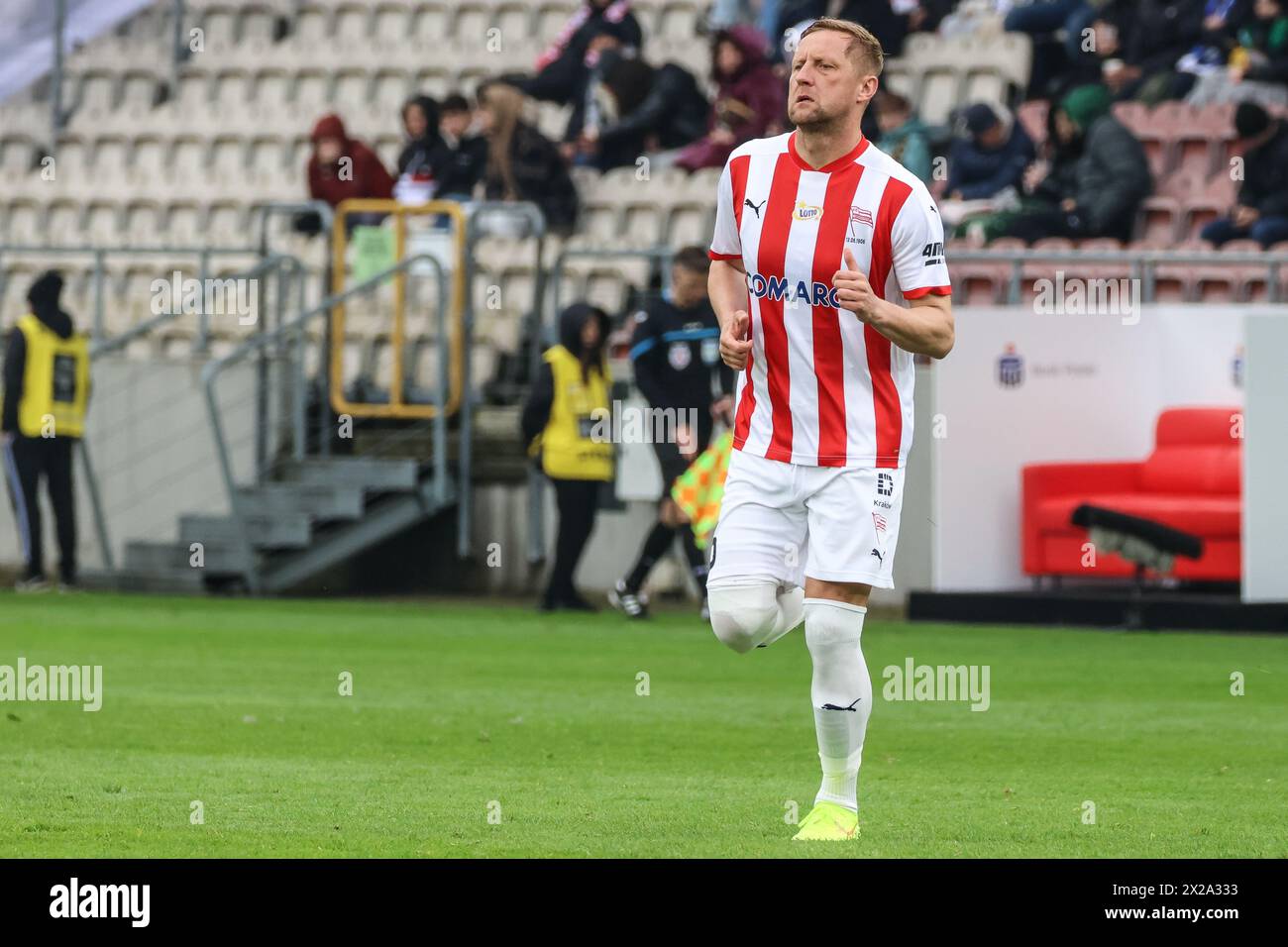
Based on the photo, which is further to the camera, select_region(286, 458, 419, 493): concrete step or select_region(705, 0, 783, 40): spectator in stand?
select_region(705, 0, 783, 40): spectator in stand

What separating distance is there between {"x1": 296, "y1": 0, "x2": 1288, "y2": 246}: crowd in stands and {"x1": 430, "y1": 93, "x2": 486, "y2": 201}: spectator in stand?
0.04 feet

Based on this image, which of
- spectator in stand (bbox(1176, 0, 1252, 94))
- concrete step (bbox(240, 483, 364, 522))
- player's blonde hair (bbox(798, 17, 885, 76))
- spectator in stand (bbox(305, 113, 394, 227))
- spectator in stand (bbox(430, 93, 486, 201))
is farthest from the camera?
spectator in stand (bbox(430, 93, 486, 201))

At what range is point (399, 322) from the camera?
18.3 meters

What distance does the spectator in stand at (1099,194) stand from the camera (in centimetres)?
1731

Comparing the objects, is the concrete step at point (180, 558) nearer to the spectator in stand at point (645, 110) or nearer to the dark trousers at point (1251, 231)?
the spectator in stand at point (645, 110)

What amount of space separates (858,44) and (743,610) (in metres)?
1.64

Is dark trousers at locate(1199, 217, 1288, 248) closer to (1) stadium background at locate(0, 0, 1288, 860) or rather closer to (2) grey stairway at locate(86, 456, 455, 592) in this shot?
(1) stadium background at locate(0, 0, 1288, 860)

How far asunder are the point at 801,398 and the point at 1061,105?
11.7 m

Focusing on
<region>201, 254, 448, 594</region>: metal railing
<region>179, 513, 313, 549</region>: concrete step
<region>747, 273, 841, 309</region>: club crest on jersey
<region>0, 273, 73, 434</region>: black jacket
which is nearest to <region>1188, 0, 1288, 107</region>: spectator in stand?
<region>201, 254, 448, 594</region>: metal railing

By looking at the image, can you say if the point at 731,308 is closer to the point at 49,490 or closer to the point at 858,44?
the point at 858,44

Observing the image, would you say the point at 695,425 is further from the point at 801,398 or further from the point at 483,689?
the point at 801,398

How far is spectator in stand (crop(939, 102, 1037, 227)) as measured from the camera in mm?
17875

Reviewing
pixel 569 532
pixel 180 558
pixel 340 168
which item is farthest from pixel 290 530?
pixel 340 168
